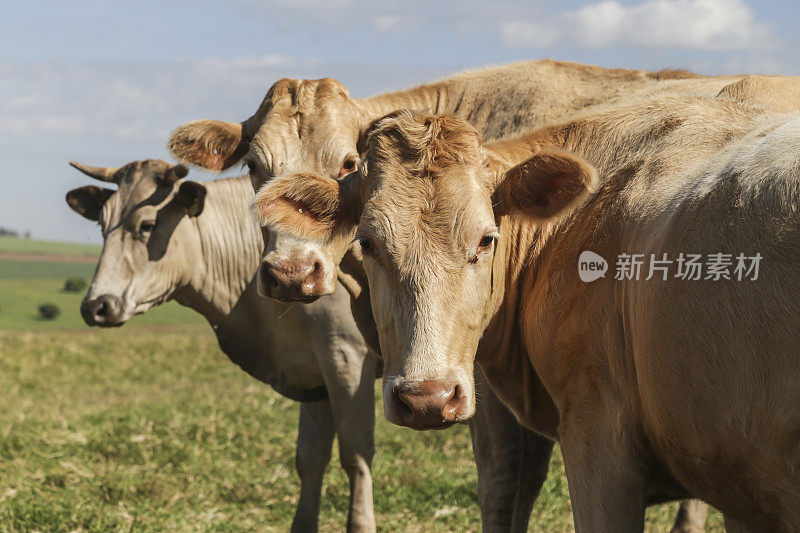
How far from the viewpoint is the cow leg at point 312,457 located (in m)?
5.94

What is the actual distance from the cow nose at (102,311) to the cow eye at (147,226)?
542mm

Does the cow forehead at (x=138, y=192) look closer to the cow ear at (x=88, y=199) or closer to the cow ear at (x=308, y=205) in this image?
the cow ear at (x=88, y=199)

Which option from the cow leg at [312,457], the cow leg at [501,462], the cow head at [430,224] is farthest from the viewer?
the cow leg at [312,457]

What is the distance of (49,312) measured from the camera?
95.7 feet

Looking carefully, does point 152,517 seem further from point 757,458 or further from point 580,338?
point 757,458

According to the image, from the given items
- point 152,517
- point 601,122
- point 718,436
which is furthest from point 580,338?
point 152,517

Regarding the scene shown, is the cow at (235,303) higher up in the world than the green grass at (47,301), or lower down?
lower down

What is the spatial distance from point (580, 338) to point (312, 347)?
10.4 ft

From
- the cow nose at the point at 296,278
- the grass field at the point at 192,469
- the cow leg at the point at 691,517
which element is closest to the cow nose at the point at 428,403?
the cow nose at the point at 296,278

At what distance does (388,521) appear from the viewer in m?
6.05

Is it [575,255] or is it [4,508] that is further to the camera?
[4,508]

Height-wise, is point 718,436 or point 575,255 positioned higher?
point 575,255

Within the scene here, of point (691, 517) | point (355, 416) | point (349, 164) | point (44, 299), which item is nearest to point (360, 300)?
point (349, 164)

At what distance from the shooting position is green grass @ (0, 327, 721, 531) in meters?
5.82
